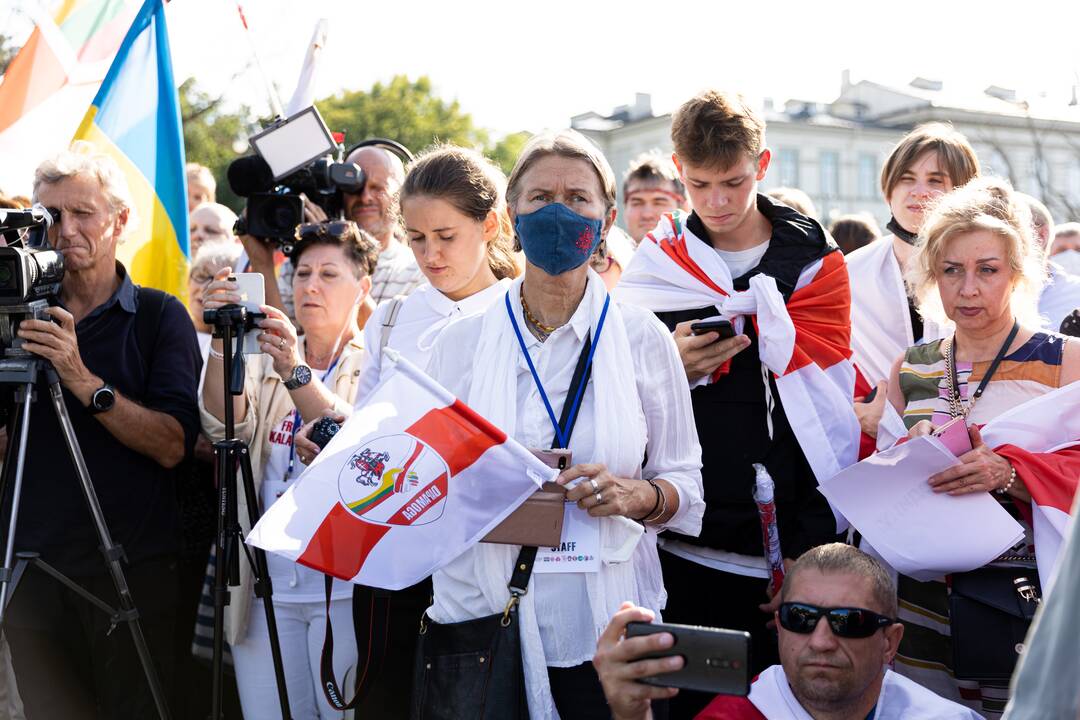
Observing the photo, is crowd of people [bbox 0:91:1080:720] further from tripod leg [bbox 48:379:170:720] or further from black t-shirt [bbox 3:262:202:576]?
tripod leg [bbox 48:379:170:720]

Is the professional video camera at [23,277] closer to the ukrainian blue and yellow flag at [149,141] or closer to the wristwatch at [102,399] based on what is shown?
the wristwatch at [102,399]

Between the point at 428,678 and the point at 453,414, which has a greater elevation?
the point at 453,414

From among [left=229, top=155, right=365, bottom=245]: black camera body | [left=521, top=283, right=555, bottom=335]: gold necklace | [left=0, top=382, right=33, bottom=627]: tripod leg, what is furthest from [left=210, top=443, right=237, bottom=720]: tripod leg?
[left=521, top=283, right=555, bottom=335]: gold necklace

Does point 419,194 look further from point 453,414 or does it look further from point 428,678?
point 428,678

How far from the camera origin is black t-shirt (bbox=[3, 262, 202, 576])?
157 inches

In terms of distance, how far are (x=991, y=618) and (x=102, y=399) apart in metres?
2.87

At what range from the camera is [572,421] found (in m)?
2.72

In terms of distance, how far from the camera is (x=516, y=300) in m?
2.87

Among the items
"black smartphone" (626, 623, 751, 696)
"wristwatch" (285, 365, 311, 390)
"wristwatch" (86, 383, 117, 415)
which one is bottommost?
"black smartphone" (626, 623, 751, 696)

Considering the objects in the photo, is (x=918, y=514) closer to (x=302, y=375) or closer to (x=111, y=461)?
(x=302, y=375)

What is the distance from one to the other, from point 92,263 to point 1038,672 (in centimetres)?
370

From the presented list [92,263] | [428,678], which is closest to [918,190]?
[428,678]

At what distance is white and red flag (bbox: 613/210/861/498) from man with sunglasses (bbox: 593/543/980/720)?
539 millimetres

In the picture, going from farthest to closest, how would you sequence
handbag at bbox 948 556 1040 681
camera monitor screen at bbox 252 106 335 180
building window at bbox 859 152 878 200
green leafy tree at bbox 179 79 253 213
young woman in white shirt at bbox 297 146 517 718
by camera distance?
building window at bbox 859 152 878 200 < green leafy tree at bbox 179 79 253 213 < camera monitor screen at bbox 252 106 335 180 < young woman in white shirt at bbox 297 146 517 718 < handbag at bbox 948 556 1040 681
